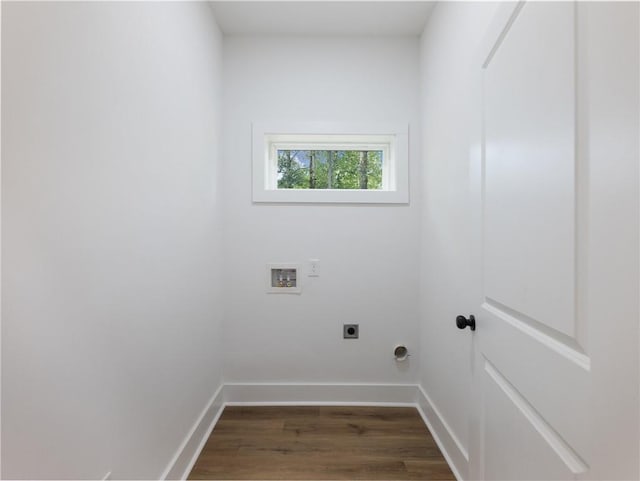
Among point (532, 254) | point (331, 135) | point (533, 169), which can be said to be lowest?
point (532, 254)

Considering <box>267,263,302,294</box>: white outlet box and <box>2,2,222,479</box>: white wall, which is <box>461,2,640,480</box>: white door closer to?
<box>2,2,222,479</box>: white wall

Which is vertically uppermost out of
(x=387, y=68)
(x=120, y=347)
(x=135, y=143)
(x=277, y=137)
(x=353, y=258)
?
(x=387, y=68)

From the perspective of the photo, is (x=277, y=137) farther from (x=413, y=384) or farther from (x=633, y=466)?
(x=633, y=466)

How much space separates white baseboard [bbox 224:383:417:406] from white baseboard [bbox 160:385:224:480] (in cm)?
15

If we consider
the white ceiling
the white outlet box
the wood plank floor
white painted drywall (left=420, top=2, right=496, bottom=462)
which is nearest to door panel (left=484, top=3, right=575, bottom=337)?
white painted drywall (left=420, top=2, right=496, bottom=462)

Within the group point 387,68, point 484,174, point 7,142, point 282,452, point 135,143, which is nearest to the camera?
point 7,142

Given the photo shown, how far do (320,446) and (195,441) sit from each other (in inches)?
25.4

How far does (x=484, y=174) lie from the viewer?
39.5 inches

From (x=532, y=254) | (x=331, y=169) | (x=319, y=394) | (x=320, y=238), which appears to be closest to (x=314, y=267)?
(x=320, y=238)

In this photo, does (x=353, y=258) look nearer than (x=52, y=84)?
No

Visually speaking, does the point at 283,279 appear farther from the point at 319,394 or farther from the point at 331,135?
the point at 331,135

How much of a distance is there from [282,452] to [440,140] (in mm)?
1867

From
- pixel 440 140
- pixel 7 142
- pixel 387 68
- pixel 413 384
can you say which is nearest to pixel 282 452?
pixel 413 384

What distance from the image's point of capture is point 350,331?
6.96 feet
